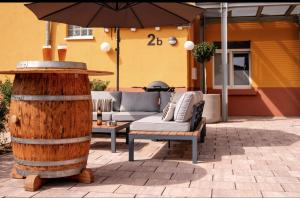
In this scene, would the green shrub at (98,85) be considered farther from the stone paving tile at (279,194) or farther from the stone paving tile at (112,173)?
the stone paving tile at (279,194)

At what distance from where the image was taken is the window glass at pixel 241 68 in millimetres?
13180

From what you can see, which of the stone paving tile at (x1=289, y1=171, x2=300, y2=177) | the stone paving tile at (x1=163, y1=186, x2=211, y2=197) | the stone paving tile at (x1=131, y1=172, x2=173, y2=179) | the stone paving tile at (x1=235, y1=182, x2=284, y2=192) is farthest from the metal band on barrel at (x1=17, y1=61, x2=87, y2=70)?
the stone paving tile at (x1=289, y1=171, x2=300, y2=177)

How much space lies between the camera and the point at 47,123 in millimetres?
3566

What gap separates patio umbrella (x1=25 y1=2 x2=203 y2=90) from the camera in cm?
609

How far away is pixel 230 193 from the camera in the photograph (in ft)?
11.5

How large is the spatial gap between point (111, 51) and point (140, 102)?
4.32 meters

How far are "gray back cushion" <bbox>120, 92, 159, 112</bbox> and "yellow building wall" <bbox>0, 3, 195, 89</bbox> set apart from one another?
3360 millimetres

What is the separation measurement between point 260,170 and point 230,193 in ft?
3.92

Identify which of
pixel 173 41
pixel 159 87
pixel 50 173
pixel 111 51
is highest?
pixel 173 41

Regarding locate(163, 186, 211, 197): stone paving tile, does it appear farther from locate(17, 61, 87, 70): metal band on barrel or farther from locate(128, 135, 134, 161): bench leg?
locate(17, 61, 87, 70): metal band on barrel

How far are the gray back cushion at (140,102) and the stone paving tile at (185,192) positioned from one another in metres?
4.23

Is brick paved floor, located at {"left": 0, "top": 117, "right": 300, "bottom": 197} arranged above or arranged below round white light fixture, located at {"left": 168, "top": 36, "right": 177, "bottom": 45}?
below

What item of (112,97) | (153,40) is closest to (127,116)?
(112,97)

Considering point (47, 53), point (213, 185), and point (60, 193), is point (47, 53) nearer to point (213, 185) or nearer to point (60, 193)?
point (60, 193)
